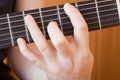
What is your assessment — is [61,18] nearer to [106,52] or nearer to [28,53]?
[28,53]

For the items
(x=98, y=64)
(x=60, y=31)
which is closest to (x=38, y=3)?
(x=60, y=31)

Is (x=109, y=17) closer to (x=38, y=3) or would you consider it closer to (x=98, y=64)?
(x=38, y=3)

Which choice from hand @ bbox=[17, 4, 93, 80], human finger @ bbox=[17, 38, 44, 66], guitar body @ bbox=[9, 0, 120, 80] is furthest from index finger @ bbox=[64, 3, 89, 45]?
guitar body @ bbox=[9, 0, 120, 80]

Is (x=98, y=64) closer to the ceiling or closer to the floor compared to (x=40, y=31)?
closer to the floor

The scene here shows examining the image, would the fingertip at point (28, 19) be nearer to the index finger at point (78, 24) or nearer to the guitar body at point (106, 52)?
the index finger at point (78, 24)

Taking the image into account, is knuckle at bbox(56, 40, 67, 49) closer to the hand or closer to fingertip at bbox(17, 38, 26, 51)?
the hand

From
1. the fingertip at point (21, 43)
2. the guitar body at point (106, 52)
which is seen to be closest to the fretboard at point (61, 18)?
the fingertip at point (21, 43)

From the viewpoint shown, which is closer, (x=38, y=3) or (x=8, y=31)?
(x=8, y=31)
